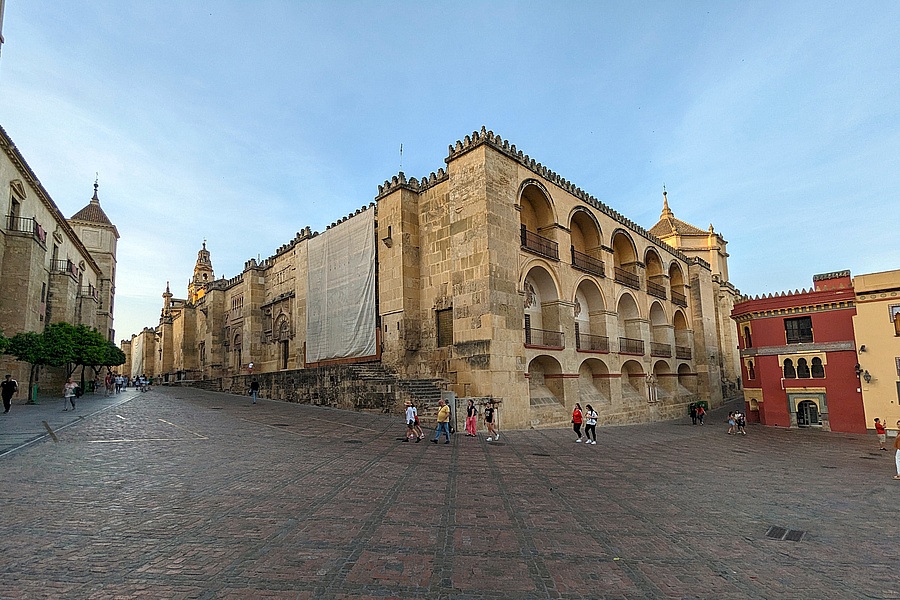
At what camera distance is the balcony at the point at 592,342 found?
Result: 2341 cm

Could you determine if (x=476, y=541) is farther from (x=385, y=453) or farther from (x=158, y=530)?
(x=385, y=453)

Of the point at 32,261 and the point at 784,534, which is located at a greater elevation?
the point at 32,261

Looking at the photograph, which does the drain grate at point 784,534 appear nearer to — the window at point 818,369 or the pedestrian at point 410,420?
the pedestrian at point 410,420

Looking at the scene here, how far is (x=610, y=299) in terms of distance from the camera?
25.9 metres

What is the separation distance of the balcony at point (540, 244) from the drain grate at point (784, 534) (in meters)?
15.3

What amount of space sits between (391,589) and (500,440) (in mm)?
11201

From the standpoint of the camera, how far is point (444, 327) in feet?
68.4

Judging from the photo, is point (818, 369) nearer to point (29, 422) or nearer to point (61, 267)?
point (29, 422)

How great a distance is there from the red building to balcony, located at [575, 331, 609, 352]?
26.1ft

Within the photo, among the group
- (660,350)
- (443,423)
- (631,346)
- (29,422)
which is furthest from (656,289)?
(29,422)

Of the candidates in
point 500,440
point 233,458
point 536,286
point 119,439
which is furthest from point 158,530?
point 536,286

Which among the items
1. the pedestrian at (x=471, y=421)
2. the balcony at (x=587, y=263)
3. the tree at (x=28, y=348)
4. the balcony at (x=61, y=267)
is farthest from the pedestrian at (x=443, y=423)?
the balcony at (x=61, y=267)

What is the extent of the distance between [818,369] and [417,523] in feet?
79.0

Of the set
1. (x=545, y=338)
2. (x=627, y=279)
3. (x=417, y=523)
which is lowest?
(x=417, y=523)
